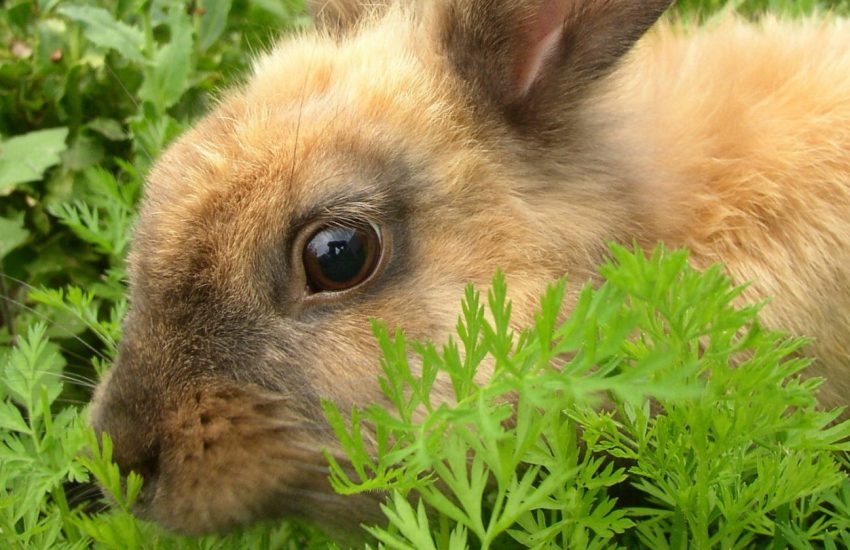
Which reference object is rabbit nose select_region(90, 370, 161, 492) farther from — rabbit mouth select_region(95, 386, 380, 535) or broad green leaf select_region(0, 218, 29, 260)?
broad green leaf select_region(0, 218, 29, 260)

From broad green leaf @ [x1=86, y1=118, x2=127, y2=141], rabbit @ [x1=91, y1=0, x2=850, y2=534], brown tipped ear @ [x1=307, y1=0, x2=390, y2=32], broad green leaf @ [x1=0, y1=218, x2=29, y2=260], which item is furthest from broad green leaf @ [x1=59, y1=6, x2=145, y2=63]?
rabbit @ [x1=91, y1=0, x2=850, y2=534]

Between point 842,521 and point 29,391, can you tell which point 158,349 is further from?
point 842,521

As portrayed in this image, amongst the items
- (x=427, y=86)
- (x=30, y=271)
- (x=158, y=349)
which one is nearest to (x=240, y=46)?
(x=30, y=271)

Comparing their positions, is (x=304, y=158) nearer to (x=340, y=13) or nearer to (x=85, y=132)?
(x=340, y=13)

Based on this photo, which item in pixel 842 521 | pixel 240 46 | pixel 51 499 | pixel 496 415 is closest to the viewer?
pixel 496 415

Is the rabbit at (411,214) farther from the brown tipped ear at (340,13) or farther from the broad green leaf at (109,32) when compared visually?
the broad green leaf at (109,32)
